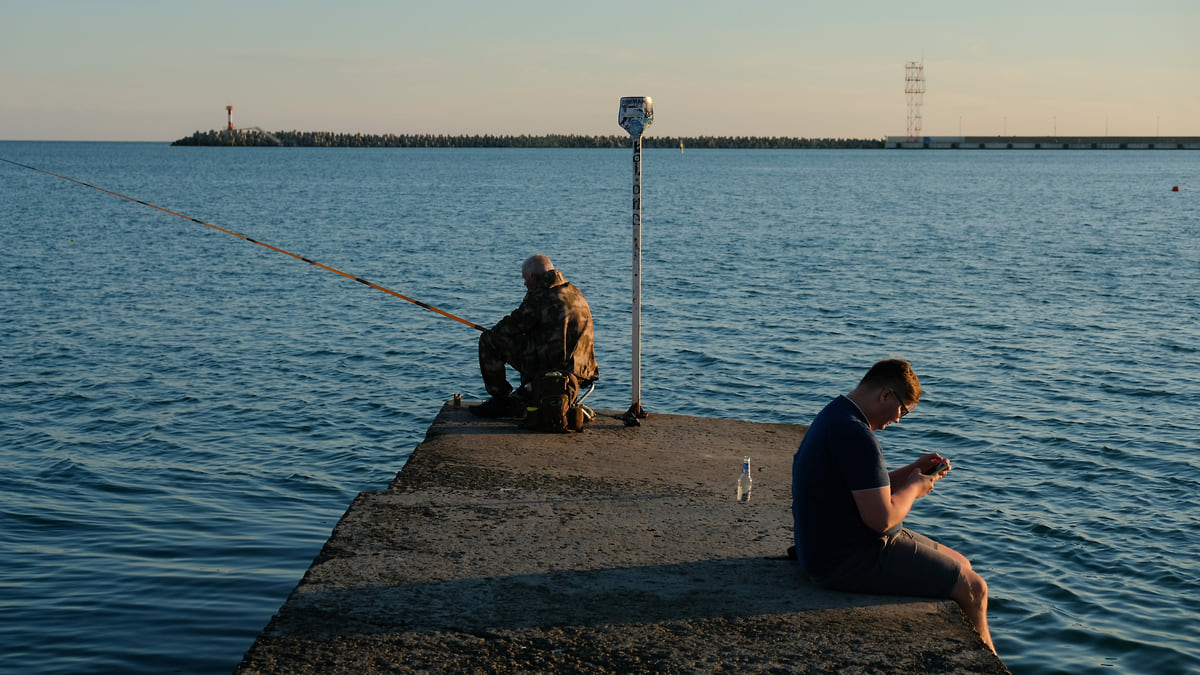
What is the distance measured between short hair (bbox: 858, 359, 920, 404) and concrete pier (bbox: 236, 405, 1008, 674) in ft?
3.49

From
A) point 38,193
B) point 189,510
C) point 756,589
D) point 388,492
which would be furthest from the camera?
point 38,193

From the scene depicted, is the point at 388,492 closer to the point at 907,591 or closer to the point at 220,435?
the point at 907,591

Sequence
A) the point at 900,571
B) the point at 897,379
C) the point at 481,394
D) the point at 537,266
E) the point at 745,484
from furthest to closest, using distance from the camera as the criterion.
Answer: the point at 481,394 → the point at 537,266 → the point at 745,484 → the point at 900,571 → the point at 897,379

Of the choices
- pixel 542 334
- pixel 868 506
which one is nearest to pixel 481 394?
pixel 542 334

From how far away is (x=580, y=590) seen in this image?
5543mm

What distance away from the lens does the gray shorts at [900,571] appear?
17.5 ft

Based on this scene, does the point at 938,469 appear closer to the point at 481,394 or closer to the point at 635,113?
the point at 635,113

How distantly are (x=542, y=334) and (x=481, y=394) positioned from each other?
6703 mm

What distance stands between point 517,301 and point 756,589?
1918 centimetres

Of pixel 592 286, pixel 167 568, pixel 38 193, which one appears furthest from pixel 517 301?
pixel 38 193

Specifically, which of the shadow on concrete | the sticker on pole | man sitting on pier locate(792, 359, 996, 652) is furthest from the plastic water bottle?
the sticker on pole

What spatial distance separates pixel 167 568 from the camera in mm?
Answer: 8344

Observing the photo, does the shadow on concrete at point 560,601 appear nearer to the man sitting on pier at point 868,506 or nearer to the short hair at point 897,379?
the man sitting on pier at point 868,506

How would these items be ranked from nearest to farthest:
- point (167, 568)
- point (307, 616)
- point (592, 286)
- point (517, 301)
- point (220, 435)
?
point (307, 616)
point (167, 568)
point (220, 435)
point (517, 301)
point (592, 286)
